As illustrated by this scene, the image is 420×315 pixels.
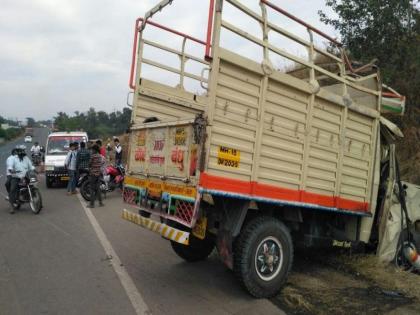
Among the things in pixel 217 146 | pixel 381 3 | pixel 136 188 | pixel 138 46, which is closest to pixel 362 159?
pixel 217 146

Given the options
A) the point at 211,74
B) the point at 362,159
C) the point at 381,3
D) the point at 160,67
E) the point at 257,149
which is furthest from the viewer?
the point at 381,3

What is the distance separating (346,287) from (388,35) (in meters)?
8.26

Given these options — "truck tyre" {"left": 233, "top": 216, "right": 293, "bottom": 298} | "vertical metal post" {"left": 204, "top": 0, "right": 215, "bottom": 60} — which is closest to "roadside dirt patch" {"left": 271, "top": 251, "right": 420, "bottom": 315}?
"truck tyre" {"left": 233, "top": 216, "right": 293, "bottom": 298}

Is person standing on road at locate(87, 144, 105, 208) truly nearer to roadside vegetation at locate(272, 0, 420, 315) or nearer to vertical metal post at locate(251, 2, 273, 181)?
roadside vegetation at locate(272, 0, 420, 315)

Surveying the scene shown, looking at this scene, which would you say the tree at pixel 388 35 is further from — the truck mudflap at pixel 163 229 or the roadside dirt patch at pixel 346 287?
the truck mudflap at pixel 163 229

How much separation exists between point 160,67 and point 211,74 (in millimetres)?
2467

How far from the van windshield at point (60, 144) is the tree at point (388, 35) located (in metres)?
10.2

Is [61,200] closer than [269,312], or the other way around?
[269,312]

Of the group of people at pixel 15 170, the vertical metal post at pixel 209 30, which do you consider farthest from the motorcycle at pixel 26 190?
the vertical metal post at pixel 209 30

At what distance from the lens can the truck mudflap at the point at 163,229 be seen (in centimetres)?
439

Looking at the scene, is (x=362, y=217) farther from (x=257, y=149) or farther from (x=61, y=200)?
(x=61, y=200)

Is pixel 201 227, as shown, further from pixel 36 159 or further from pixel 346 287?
pixel 36 159

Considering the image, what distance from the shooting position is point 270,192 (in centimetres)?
468

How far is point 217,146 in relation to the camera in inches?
167
